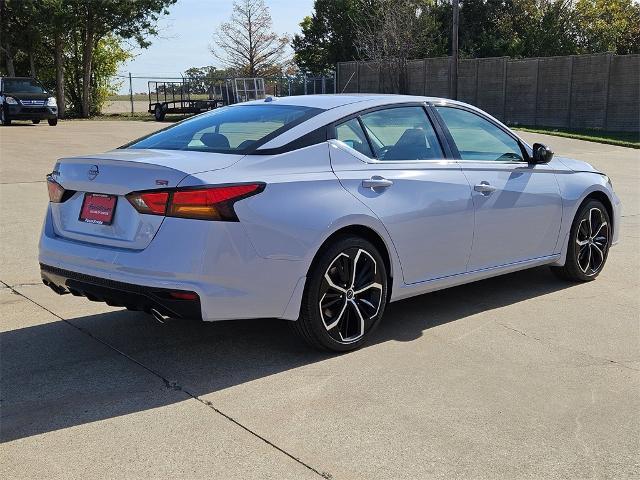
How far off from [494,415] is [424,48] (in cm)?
4729

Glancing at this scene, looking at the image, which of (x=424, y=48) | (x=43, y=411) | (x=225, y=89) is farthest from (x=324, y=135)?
(x=424, y=48)

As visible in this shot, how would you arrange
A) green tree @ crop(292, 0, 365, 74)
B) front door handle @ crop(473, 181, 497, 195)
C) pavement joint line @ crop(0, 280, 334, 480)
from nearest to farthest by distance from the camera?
pavement joint line @ crop(0, 280, 334, 480) → front door handle @ crop(473, 181, 497, 195) → green tree @ crop(292, 0, 365, 74)

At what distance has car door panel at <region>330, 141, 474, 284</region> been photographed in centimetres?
479

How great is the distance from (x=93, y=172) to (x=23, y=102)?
26705 mm

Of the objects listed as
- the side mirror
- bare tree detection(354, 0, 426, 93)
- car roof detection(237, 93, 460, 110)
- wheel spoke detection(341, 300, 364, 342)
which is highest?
bare tree detection(354, 0, 426, 93)

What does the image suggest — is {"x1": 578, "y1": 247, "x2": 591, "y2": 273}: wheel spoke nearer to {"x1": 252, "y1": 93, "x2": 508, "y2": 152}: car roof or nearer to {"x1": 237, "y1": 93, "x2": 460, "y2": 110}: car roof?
{"x1": 252, "y1": 93, "x2": 508, "y2": 152}: car roof

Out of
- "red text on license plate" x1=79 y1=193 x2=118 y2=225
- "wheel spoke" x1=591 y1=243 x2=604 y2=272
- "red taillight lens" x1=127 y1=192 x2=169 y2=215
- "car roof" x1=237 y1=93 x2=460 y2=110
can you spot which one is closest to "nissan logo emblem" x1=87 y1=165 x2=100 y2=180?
"red text on license plate" x1=79 y1=193 x2=118 y2=225

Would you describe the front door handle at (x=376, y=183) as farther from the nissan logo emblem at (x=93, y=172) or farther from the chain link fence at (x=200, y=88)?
the chain link fence at (x=200, y=88)

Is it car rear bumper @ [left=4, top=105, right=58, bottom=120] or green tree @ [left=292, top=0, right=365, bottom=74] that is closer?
car rear bumper @ [left=4, top=105, right=58, bottom=120]

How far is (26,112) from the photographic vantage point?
94.9ft

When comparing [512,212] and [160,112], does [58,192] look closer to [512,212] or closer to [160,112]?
[512,212]

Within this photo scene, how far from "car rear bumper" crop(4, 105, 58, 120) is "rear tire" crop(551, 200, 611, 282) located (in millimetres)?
26294

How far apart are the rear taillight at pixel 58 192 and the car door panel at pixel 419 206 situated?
1.62 metres

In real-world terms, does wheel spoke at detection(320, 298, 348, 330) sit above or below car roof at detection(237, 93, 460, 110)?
below
